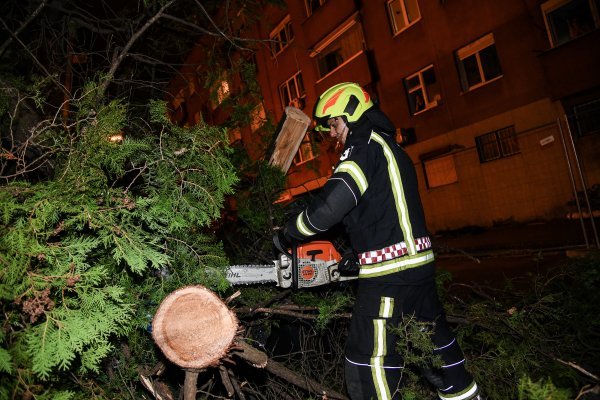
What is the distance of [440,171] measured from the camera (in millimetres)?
13430

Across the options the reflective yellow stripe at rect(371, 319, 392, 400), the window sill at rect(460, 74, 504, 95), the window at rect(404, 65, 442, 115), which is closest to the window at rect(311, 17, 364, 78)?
the window at rect(404, 65, 442, 115)

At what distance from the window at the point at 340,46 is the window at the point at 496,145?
6687 mm

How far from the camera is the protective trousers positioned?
2.13 meters

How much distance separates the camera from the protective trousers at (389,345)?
213 centimetres

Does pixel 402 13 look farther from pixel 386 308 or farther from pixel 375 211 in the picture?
pixel 386 308

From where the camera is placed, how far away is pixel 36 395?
5.06ft

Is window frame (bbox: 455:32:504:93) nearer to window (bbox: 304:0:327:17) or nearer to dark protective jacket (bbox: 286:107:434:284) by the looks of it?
window (bbox: 304:0:327:17)

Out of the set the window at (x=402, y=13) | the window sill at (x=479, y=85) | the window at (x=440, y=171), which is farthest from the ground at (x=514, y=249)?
the window at (x=402, y=13)

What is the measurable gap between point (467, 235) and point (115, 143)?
1160 cm

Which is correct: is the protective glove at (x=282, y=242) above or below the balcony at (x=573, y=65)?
below

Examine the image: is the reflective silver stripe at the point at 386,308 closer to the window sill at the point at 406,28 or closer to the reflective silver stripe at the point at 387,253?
the reflective silver stripe at the point at 387,253

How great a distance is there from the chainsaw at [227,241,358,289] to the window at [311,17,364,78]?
14103 millimetres

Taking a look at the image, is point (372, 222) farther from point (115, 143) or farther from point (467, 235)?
point (467, 235)

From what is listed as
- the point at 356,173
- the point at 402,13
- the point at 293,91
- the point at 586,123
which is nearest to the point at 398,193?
the point at 356,173
